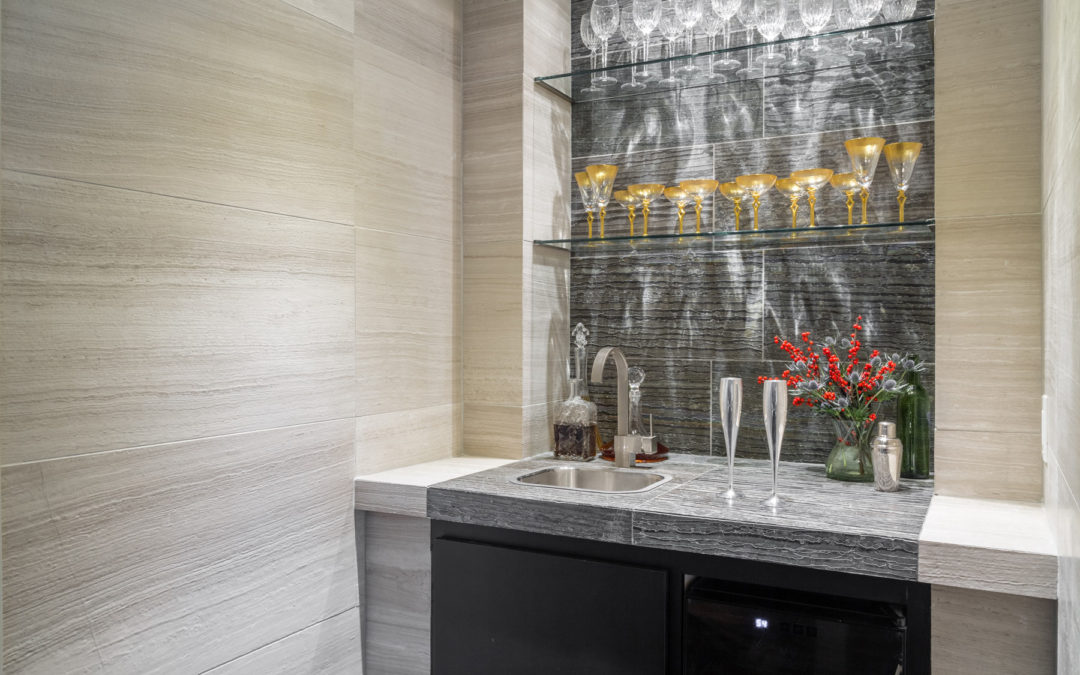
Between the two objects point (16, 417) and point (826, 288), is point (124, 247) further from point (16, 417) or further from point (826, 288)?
point (826, 288)

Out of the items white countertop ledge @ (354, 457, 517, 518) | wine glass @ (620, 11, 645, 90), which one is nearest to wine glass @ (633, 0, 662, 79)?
wine glass @ (620, 11, 645, 90)

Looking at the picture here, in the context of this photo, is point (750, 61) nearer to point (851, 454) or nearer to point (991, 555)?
point (851, 454)

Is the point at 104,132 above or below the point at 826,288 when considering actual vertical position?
above

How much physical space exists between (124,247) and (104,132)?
0.64 feet

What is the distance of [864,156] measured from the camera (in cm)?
182

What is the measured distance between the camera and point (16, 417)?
118 centimetres

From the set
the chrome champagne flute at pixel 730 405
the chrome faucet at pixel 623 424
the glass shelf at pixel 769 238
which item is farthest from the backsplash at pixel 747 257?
the chrome champagne flute at pixel 730 405

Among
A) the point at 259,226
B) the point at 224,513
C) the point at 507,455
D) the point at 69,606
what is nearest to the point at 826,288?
the point at 507,455

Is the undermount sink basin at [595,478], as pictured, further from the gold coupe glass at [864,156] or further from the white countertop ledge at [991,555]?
the gold coupe glass at [864,156]

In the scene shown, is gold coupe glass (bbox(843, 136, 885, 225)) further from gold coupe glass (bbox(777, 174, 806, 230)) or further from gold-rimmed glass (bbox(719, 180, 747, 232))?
gold-rimmed glass (bbox(719, 180, 747, 232))

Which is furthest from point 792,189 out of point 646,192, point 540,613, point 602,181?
point 540,613

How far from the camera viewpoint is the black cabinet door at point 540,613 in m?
1.57

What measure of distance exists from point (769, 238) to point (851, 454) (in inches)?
24.7

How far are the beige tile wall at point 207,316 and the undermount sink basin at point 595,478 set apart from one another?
1.11ft
